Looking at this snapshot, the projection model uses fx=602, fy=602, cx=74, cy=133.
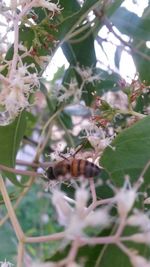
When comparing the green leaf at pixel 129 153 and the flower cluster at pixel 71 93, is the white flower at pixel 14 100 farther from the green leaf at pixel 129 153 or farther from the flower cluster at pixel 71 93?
the flower cluster at pixel 71 93

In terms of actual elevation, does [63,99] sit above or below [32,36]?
below

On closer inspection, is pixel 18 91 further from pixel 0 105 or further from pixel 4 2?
pixel 4 2

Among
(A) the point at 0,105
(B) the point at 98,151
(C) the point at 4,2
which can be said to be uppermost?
(C) the point at 4,2

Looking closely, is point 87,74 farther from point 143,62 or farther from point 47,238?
point 47,238

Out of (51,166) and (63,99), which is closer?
(51,166)

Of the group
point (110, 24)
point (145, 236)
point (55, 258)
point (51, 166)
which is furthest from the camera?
point (110, 24)

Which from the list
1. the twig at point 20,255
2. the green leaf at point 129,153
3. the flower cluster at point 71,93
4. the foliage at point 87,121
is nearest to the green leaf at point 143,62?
the foliage at point 87,121

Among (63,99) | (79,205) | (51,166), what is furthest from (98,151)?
(63,99)

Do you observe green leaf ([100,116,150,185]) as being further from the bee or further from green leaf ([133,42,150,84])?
green leaf ([133,42,150,84])
